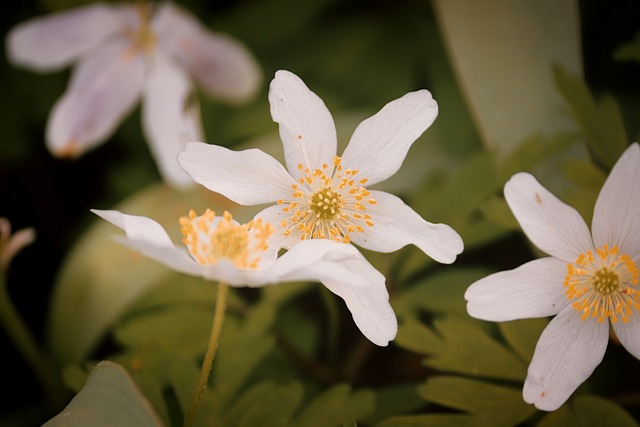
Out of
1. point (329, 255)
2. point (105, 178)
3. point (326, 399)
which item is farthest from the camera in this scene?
point (105, 178)

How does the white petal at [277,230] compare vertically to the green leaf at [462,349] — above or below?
above

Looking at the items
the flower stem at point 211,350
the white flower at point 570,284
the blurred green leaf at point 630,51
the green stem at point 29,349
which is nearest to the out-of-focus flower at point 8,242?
Result: the green stem at point 29,349

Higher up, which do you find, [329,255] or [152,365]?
[329,255]

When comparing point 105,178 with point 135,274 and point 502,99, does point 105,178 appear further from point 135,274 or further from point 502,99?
point 502,99

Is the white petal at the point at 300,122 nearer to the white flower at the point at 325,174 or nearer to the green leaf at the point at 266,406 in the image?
the white flower at the point at 325,174

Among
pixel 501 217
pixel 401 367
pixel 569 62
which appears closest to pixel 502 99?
pixel 569 62

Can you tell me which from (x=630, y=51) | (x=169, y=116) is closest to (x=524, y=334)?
(x=630, y=51)

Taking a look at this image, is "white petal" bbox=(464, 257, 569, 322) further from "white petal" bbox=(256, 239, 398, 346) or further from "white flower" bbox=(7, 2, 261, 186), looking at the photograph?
"white flower" bbox=(7, 2, 261, 186)
